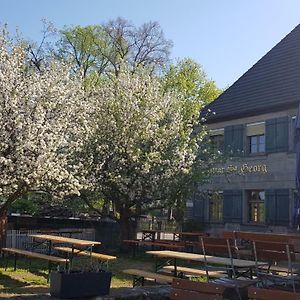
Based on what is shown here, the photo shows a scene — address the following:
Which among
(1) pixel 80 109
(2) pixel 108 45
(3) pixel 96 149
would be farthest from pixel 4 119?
(2) pixel 108 45

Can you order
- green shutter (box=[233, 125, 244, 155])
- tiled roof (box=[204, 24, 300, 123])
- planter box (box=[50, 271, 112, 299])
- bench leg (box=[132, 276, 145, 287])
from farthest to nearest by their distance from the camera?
green shutter (box=[233, 125, 244, 155]), tiled roof (box=[204, 24, 300, 123]), bench leg (box=[132, 276, 145, 287]), planter box (box=[50, 271, 112, 299])

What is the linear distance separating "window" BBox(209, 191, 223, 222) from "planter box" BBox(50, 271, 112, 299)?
59.1ft

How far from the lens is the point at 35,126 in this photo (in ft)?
49.3

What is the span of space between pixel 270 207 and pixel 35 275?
524 inches

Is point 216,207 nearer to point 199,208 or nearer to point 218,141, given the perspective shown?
point 199,208

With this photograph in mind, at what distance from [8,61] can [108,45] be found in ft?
93.5

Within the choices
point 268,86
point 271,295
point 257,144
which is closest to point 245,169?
point 257,144

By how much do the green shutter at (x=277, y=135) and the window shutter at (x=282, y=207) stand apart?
194 cm

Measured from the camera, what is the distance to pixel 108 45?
4369 cm

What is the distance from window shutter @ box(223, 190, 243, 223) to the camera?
26.3 meters

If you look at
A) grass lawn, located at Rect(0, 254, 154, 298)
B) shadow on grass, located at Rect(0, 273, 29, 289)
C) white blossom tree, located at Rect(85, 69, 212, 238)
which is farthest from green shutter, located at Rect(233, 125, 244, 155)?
shadow on grass, located at Rect(0, 273, 29, 289)

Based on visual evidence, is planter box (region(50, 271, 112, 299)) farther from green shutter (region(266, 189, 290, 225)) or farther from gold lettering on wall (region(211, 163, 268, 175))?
gold lettering on wall (region(211, 163, 268, 175))

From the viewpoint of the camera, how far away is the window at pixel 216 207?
1095 inches

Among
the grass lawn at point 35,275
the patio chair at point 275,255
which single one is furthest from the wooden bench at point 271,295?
the grass lawn at point 35,275
